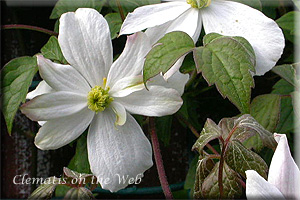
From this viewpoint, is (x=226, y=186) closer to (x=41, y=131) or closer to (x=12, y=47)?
(x=41, y=131)

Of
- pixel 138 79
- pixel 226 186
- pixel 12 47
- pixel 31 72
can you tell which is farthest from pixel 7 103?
pixel 12 47

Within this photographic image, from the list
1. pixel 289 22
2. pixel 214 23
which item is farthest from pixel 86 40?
pixel 289 22

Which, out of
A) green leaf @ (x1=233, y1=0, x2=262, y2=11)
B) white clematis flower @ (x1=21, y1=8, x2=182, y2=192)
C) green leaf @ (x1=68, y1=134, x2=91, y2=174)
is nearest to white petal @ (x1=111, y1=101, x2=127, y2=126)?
white clematis flower @ (x1=21, y1=8, x2=182, y2=192)

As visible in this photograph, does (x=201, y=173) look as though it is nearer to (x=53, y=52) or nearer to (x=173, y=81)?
(x=173, y=81)

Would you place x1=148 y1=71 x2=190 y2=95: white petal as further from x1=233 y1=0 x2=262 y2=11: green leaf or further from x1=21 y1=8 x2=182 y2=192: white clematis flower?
x1=233 y1=0 x2=262 y2=11: green leaf

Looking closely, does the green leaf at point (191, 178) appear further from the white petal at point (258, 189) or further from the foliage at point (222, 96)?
the white petal at point (258, 189)

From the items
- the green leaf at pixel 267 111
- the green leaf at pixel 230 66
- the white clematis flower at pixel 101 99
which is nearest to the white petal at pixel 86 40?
the white clematis flower at pixel 101 99

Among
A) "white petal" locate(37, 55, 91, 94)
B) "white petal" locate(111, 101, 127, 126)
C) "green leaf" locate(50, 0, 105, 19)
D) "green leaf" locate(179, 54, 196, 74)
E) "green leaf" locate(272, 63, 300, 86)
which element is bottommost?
"white petal" locate(111, 101, 127, 126)
